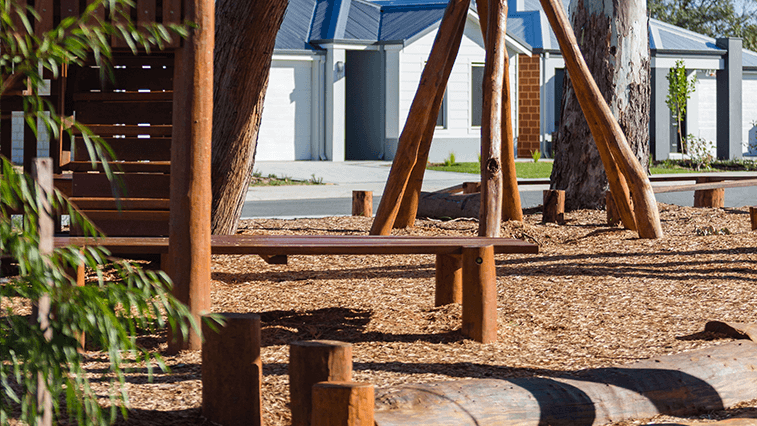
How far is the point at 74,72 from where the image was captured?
23.6 ft

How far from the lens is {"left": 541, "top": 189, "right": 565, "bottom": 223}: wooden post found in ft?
30.9

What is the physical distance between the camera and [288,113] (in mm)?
23875

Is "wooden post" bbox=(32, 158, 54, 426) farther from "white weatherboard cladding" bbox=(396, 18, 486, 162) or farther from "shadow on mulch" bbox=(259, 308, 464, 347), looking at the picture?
"white weatherboard cladding" bbox=(396, 18, 486, 162)

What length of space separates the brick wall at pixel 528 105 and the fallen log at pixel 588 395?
22.3 m

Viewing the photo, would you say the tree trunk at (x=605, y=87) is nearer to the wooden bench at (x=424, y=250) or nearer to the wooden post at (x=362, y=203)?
the wooden post at (x=362, y=203)

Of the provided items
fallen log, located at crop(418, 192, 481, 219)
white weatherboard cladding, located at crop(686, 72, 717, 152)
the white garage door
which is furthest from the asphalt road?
white weatherboard cladding, located at crop(686, 72, 717, 152)

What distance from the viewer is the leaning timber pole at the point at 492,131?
6738 mm

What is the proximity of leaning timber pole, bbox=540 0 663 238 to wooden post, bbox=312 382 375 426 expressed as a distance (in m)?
5.42

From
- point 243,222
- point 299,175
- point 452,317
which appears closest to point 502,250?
point 452,317

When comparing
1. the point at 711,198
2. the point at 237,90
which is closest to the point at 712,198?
the point at 711,198

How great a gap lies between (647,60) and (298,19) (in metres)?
16.7

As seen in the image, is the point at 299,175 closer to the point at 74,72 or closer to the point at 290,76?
the point at 290,76

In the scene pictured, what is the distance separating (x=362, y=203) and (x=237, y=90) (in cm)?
421

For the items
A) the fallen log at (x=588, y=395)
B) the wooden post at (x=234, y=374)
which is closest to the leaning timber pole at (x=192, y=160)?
the wooden post at (x=234, y=374)
